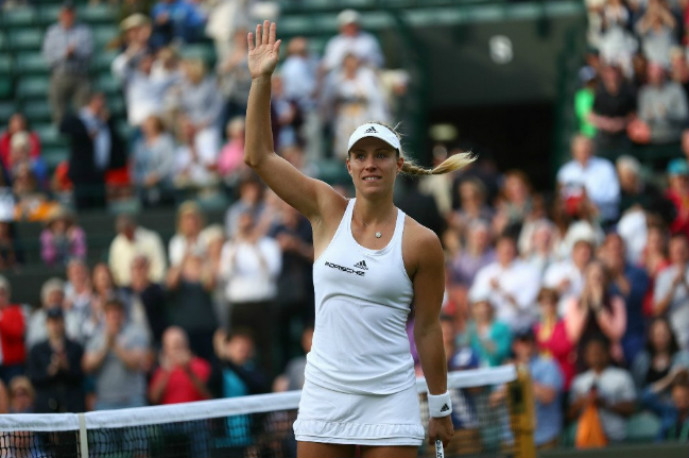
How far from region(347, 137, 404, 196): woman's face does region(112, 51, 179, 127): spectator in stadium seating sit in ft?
37.3

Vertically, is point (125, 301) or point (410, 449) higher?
point (125, 301)

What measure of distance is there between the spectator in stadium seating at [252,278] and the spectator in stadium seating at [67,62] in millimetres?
5500

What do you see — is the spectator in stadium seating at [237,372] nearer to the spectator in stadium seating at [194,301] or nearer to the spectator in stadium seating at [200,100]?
the spectator in stadium seating at [194,301]

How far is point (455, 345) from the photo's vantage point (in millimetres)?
12227

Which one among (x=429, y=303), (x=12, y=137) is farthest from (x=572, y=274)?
(x=12, y=137)

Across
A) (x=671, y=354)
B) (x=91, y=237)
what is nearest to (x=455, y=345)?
(x=671, y=354)

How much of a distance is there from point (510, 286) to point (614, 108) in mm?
3830

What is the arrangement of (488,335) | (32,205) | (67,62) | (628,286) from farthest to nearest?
(67,62) → (32,205) → (628,286) → (488,335)

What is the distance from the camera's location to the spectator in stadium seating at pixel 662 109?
16.4m

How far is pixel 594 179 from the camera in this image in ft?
49.3

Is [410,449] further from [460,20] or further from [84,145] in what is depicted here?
[460,20]

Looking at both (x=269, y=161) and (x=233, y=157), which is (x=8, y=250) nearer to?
(x=233, y=157)

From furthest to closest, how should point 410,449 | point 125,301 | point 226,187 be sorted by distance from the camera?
point 226,187
point 125,301
point 410,449

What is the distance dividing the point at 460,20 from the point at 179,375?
9798 millimetres
